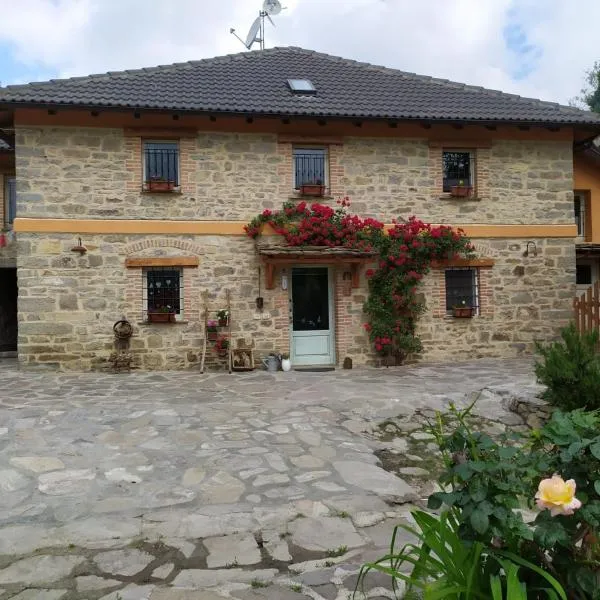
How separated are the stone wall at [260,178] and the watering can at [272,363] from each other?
9.28 feet

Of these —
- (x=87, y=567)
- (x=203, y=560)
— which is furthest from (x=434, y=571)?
(x=87, y=567)

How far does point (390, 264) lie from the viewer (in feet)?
32.6

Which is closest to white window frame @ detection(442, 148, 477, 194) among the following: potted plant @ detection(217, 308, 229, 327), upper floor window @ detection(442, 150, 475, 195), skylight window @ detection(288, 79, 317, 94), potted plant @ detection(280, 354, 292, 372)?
upper floor window @ detection(442, 150, 475, 195)

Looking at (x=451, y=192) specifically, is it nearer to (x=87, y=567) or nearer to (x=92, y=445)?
(x=92, y=445)

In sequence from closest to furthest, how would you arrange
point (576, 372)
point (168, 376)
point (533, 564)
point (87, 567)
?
point (533, 564) → point (87, 567) → point (576, 372) → point (168, 376)

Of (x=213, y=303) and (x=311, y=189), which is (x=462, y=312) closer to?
(x=311, y=189)

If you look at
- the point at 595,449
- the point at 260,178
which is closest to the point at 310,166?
the point at 260,178

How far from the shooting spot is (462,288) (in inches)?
414

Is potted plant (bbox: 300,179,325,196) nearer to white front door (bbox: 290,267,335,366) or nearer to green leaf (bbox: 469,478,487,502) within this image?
white front door (bbox: 290,267,335,366)

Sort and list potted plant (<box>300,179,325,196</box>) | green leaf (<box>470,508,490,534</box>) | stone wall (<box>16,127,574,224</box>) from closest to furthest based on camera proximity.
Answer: green leaf (<box>470,508,490,534</box>), stone wall (<box>16,127,574,224</box>), potted plant (<box>300,179,325,196</box>)

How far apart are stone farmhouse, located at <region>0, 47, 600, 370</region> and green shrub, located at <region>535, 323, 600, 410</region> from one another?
4420 millimetres

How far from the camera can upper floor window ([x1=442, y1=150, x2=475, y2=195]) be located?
10.5 meters

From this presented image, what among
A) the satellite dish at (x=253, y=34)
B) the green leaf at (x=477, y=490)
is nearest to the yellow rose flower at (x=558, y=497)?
the green leaf at (x=477, y=490)

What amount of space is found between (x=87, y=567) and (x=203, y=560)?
26.2 inches
